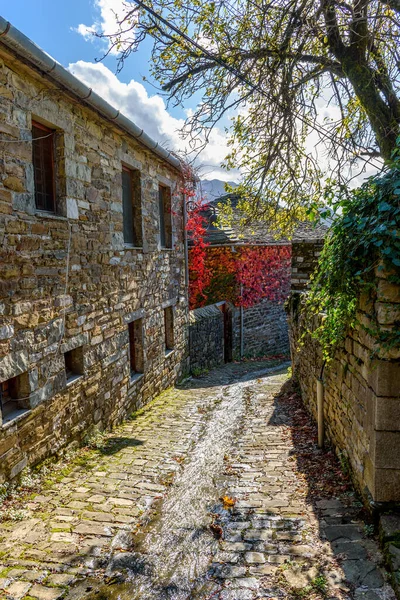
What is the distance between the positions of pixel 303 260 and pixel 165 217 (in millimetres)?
3316

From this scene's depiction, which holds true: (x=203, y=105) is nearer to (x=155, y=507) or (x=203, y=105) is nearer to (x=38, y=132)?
(x=38, y=132)

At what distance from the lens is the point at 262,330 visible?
1470 centimetres

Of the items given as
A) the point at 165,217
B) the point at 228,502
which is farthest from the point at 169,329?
the point at 228,502

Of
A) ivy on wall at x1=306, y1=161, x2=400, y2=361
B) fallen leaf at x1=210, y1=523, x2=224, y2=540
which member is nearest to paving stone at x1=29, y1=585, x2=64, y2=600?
fallen leaf at x1=210, y1=523, x2=224, y2=540

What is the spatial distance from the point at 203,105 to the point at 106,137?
1.63m

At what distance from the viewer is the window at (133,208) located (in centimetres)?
724

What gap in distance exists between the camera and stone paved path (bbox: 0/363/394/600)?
8.71ft

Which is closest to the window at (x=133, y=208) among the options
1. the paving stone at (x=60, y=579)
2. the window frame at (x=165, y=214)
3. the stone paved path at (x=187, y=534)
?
the window frame at (x=165, y=214)

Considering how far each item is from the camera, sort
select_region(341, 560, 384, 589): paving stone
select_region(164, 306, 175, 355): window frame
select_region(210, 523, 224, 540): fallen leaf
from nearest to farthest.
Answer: select_region(341, 560, 384, 589): paving stone < select_region(210, 523, 224, 540): fallen leaf < select_region(164, 306, 175, 355): window frame

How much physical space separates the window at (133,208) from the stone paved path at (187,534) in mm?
3614

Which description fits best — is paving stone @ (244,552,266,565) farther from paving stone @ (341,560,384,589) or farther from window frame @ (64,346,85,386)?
window frame @ (64,346,85,386)

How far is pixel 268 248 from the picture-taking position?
577 inches

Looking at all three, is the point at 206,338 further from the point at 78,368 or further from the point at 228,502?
the point at 228,502

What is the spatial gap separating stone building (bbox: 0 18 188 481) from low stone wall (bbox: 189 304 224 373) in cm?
323
